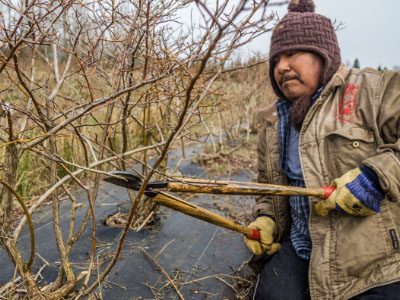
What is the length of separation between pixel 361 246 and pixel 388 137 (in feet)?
1.82

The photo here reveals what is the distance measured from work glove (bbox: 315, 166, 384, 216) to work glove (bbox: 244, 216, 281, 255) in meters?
0.60

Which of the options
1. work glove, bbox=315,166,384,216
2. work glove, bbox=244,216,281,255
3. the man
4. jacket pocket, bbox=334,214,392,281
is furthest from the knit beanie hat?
work glove, bbox=244,216,281,255

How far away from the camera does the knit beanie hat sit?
2018 mm

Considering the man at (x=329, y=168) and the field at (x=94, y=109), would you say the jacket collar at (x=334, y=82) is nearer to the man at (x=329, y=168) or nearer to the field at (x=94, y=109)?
the man at (x=329, y=168)

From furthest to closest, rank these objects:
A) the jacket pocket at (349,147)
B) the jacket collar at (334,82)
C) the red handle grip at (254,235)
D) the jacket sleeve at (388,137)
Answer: the red handle grip at (254,235), the jacket collar at (334,82), the jacket pocket at (349,147), the jacket sleeve at (388,137)

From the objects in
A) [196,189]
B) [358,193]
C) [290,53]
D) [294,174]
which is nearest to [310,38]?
[290,53]

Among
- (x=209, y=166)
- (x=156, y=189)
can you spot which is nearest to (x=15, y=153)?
(x=156, y=189)

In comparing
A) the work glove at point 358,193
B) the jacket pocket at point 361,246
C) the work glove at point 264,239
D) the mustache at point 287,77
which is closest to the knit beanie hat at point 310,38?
the mustache at point 287,77

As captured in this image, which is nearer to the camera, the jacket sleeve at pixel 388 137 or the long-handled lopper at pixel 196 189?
the long-handled lopper at pixel 196 189

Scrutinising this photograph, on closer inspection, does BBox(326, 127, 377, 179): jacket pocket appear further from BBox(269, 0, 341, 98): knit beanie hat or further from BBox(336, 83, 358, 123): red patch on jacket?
BBox(269, 0, 341, 98): knit beanie hat

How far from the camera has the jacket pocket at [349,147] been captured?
72.4 inches

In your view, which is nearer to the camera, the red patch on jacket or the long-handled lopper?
the long-handled lopper

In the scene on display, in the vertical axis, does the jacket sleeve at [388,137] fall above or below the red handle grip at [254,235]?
above

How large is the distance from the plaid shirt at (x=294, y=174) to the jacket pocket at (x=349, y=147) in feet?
0.86
